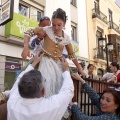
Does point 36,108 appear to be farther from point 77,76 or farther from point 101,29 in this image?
point 101,29

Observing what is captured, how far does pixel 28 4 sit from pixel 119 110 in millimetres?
8429

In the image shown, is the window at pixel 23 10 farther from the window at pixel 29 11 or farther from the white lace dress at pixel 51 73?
the white lace dress at pixel 51 73

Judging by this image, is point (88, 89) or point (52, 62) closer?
point (52, 62)

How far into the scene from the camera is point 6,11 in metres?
7.85

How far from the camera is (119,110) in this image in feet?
7.50

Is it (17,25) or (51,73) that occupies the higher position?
(17,25)

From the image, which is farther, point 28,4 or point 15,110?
point 28,4

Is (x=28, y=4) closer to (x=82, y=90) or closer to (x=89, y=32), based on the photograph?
(x=89, y=32)

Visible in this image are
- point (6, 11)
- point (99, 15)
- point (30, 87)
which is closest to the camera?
point (30, 87)

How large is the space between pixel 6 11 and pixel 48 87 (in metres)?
6.40

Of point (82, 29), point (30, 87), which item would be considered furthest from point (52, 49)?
point (82, 29)

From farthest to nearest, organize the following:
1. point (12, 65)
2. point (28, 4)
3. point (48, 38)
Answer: point (28, 4), point (12, 65), point (48, 38)

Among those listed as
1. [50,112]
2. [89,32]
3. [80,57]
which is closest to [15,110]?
[50,112]

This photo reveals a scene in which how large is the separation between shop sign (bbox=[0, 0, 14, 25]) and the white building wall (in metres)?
6.06
